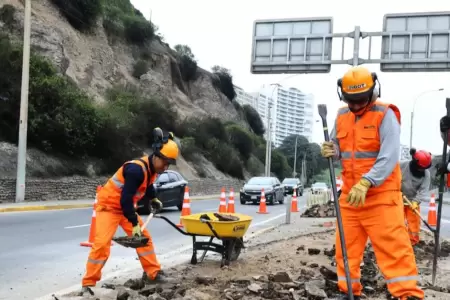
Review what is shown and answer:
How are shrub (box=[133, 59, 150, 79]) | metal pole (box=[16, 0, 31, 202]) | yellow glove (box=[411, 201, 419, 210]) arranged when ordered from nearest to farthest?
1. yellow glove (box=[411, 201, 419, 210])
2. metal pole (box=[16, 0, 31, 202])
3. shrub (box=[133, 59, 150, 79])

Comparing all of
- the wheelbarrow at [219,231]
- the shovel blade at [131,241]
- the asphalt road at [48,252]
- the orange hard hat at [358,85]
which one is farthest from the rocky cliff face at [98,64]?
the orange hard hat at [358,85]

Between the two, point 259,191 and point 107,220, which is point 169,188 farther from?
point 107,220

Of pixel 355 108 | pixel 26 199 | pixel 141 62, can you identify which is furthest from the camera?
pixel 141 62

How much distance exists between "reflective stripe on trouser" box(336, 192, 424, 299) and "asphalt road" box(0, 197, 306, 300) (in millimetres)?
3523

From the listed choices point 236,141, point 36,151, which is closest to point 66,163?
point 36,151

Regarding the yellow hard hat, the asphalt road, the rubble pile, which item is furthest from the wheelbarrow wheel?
the rubble pile

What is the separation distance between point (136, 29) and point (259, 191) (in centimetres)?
2500

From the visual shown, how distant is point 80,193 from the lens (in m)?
23.8

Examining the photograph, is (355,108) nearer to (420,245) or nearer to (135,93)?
(420,245)

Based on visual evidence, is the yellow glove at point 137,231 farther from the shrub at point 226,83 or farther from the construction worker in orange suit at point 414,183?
the shrub at point 226,83

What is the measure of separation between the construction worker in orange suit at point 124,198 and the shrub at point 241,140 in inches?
1800

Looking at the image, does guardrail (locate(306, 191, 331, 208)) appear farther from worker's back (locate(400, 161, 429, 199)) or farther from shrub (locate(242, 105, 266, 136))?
shrub (locate(242, 105, 266, 136))

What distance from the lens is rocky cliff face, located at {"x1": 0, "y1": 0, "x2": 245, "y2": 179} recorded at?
102 ft

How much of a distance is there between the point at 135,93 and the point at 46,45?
300 inches
